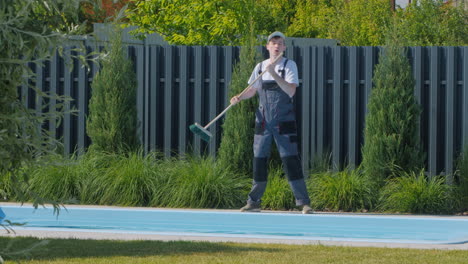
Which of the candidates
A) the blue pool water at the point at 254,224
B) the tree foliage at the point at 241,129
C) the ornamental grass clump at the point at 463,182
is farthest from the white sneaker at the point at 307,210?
the ornamental grass clump at the point at 463,182

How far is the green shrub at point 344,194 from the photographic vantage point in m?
10.3

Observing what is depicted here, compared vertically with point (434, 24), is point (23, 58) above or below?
below

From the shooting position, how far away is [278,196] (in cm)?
1034

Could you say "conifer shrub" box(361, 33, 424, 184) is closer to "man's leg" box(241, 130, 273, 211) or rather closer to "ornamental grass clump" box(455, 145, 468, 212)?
"ornamental grass clump" box(455, 145, 468, 212)

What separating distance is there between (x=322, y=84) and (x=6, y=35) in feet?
26.9

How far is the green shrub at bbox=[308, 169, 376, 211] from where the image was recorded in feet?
33.7

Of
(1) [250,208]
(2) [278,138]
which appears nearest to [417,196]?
(2) [278,138]

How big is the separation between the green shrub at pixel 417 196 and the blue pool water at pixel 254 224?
0.84 metres

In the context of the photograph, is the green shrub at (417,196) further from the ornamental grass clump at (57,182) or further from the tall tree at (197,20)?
the tall tree at (197,20)

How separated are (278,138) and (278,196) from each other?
37.7 inches

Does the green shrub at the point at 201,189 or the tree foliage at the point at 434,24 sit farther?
the tree foliage at the point at 434,24

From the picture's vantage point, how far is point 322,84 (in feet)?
37.5

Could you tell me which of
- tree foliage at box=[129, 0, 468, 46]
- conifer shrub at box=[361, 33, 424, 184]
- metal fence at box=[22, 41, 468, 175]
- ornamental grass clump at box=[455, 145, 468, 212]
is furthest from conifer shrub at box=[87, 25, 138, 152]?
ornamental grass clump at box=[455, 145, 468, 212]

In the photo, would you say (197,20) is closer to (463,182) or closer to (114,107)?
(114,107)
